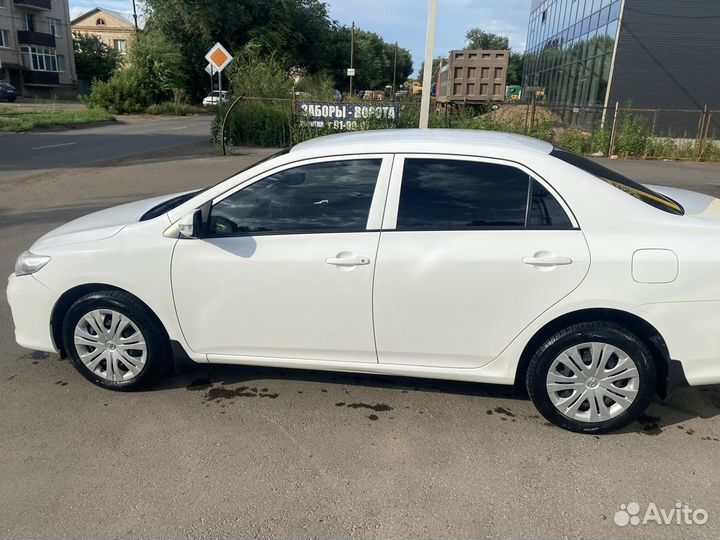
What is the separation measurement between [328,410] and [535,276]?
4.93 feet

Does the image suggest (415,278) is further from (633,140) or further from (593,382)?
(633,140)

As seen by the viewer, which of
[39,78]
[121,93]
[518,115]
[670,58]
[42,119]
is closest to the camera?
[518,115]

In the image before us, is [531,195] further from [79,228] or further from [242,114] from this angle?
[242,114]

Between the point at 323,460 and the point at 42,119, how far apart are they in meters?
28.3

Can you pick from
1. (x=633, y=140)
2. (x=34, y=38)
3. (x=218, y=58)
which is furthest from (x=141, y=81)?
(x=633, y=140)

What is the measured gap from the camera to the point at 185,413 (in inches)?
137

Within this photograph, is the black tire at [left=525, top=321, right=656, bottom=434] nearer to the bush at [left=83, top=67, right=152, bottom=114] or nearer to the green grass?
the green grass

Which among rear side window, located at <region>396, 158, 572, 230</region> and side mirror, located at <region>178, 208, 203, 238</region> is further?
side mirror, located at <region>178, 208, 203, 238</region>

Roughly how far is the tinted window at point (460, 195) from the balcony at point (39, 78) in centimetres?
6379

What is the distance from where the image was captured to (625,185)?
338 cm

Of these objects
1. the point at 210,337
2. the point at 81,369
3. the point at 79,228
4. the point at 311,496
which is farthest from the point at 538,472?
the point at 79,228

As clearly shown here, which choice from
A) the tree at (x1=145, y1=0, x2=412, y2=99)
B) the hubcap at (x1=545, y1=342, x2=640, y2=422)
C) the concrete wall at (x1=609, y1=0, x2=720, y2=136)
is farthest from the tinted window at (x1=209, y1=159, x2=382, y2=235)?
the tree at (x1=145, y1=0, x2=412, y2=99)

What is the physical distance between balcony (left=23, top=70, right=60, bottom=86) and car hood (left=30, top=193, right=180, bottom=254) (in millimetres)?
62113

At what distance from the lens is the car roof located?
332cm
